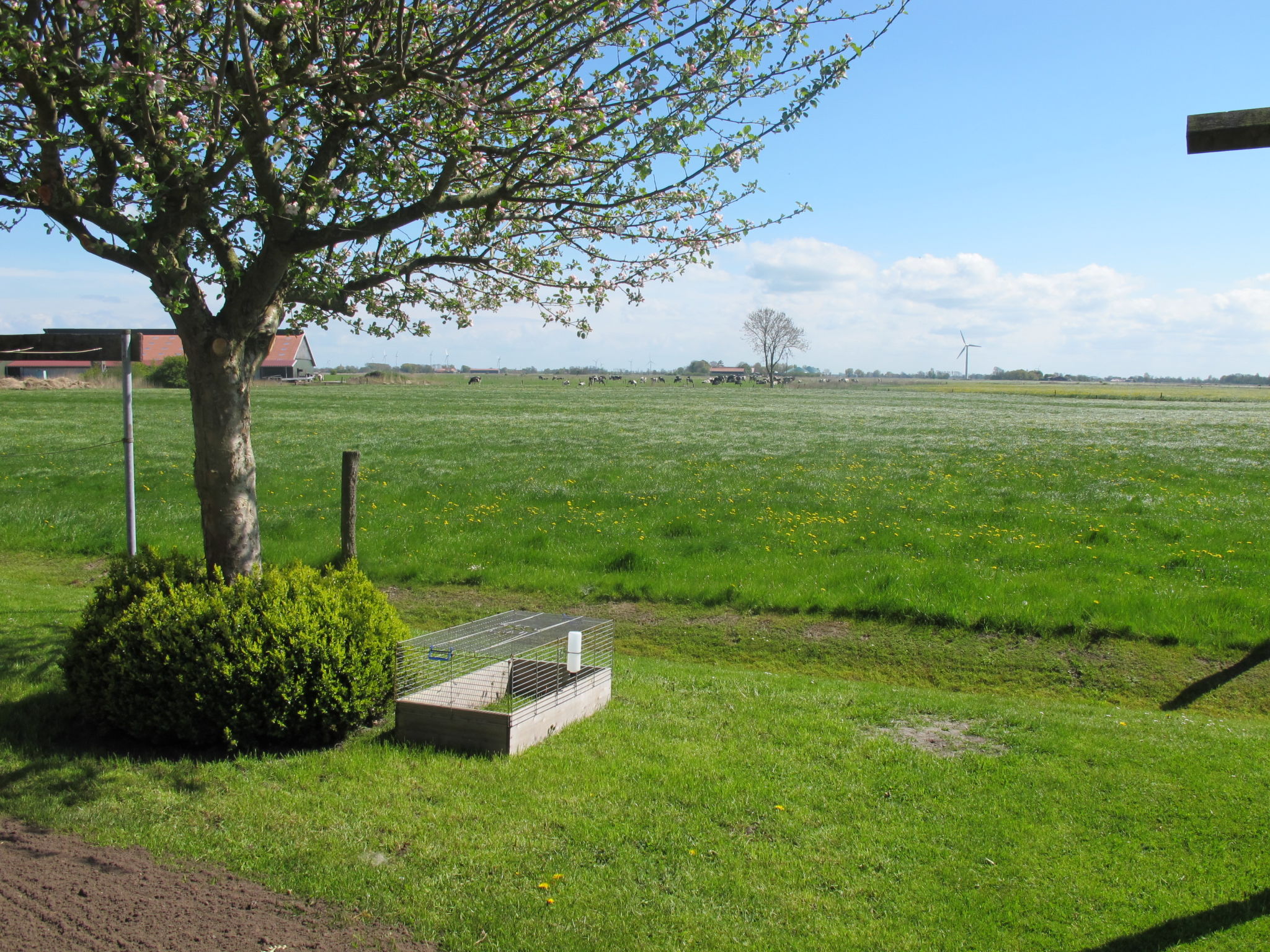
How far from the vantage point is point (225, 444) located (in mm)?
7402

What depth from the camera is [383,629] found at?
7.59 meters

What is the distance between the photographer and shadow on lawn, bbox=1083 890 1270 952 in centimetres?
453

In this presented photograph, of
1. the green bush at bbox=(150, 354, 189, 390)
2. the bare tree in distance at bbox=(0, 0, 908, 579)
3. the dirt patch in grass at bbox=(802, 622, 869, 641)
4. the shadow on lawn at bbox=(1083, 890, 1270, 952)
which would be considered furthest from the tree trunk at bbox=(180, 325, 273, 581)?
the green bush at bbox=(150, 354, 189, 390)

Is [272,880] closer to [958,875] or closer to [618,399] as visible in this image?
[958,875]

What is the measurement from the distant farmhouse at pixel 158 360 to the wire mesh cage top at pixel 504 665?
10.9 ft

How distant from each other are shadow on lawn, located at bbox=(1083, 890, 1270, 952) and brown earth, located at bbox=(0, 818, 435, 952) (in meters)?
3.63

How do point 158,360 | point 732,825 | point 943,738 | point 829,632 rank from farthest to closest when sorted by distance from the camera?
point 158,360, point 829,632, point 943,738, point 732,825

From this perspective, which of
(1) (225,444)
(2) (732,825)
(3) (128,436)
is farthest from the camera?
(3) (128,436)

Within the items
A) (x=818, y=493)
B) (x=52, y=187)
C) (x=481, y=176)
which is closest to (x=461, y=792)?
(x=481, y=176)

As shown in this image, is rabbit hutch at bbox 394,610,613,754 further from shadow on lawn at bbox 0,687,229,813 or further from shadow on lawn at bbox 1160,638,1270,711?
shadow on lawn at bbox 1160,638,1270,711

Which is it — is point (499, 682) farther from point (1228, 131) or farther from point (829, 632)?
point (1228, 131)

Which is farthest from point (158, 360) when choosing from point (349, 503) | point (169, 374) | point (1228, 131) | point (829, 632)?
point (1228, 131)

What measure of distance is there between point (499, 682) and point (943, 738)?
4.09m

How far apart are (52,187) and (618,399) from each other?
2749 inches
